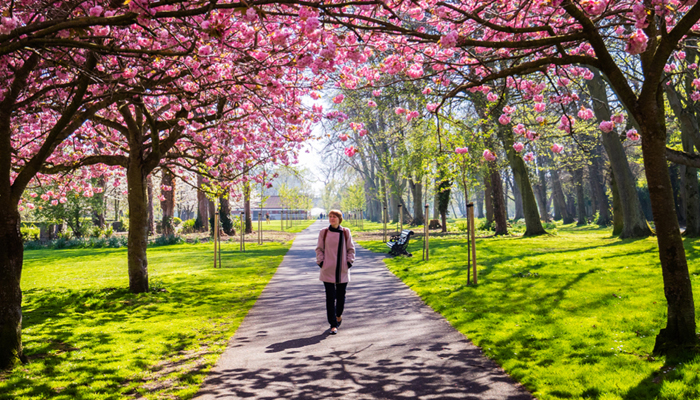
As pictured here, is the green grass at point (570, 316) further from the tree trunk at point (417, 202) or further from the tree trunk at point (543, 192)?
the tree trunk at point (543, 192)

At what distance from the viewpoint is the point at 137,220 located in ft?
32.7

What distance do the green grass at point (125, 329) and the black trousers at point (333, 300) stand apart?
143cm

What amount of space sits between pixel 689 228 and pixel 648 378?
14.5 metres

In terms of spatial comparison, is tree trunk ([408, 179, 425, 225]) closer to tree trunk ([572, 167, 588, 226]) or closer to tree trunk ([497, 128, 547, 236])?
tree trunk ([572, 167, 588, 226])

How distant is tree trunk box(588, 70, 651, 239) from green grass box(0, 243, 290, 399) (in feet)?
42.6


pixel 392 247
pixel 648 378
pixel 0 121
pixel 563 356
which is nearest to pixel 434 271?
pixel 392 247

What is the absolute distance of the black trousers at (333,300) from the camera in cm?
653

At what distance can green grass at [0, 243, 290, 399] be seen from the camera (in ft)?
15.4

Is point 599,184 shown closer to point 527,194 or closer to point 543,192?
point 543,192

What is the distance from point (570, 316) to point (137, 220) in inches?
334

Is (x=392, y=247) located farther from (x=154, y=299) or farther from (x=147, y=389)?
(x=147, y=389)

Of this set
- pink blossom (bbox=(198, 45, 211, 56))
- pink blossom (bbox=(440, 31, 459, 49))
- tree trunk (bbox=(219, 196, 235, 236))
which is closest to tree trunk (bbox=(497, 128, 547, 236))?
pink blossom (bbox=(440, 31, 459, 49))

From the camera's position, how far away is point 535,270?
440 inches

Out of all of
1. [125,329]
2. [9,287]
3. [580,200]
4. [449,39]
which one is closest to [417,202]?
[580,200]
